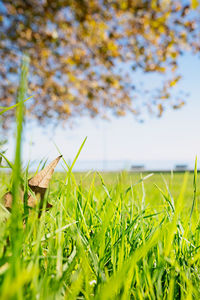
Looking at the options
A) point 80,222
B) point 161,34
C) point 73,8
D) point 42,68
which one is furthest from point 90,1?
point 80,222

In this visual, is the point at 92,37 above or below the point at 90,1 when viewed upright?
below

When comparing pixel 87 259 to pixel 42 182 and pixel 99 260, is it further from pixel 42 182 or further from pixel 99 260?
pixel 42 182

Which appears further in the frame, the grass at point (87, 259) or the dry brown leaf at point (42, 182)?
the dry brown leaf at point (42, 182)

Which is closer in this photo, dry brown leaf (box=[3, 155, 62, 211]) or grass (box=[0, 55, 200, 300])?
grass (box=[0, 55, 200, 300])

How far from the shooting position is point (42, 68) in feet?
19.4

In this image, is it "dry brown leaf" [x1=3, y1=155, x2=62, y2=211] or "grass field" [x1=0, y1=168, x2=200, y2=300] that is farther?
"dry brown leaf" [x1=3, y1=155, x2=62, y2=211]

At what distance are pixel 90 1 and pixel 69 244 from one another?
16.3 feet

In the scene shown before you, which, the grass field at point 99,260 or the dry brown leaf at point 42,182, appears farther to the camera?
the dry brown leaf at point 42,182

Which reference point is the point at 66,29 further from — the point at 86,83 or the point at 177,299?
the point at 177,299

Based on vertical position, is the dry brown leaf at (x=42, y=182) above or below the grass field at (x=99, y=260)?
above

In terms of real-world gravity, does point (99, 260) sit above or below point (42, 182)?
below

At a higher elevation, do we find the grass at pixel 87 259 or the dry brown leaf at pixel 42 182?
the dry brown leaf at pixel 42 182

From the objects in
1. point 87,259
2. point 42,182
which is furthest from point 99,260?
point 42,182

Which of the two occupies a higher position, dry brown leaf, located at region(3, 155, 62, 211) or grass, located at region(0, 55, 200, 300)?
dry brown leaf, located at region(3, 155, 62, 211)
